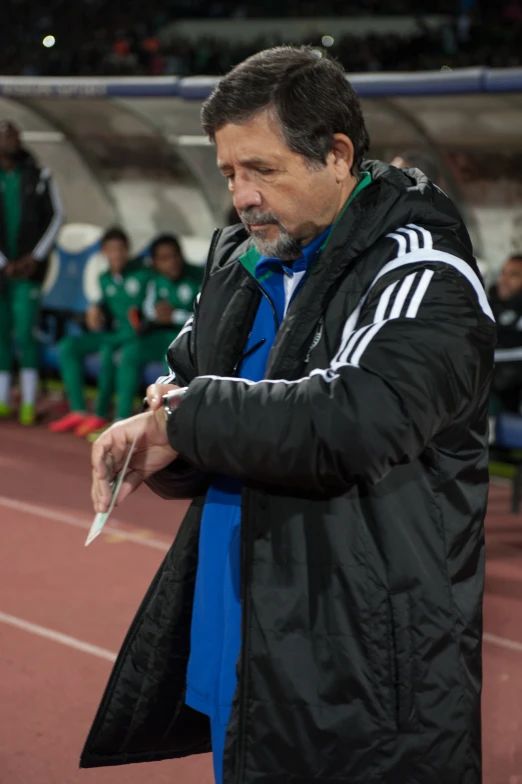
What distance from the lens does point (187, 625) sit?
1.98 m

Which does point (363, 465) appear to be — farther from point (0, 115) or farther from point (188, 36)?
point (188, 36)

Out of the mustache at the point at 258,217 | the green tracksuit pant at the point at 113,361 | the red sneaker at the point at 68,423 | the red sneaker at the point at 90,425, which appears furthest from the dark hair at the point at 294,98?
the red sneaker at the point at 68,423

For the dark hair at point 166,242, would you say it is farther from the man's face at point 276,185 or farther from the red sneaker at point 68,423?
the man's face at point 276,185

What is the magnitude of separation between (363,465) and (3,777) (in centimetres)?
216

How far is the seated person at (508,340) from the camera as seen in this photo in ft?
21.3

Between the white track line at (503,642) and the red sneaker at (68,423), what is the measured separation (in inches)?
180

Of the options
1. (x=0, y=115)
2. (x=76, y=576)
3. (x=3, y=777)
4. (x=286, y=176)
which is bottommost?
(x=76, y=576)

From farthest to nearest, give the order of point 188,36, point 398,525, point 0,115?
point 188,36
point 0,115
point 398,525

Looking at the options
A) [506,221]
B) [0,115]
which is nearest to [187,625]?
[506,221]

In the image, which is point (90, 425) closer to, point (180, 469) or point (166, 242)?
point (166, 242)

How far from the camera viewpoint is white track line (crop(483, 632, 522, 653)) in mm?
4266

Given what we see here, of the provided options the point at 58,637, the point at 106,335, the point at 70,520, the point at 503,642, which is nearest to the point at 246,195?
the point at 58,637

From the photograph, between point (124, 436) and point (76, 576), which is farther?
point (76, 576)

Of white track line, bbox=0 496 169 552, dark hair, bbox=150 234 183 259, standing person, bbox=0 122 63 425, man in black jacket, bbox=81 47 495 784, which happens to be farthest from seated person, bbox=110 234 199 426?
man in black jacket, bbox=81 47 495 784
